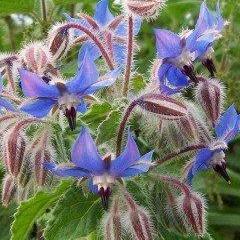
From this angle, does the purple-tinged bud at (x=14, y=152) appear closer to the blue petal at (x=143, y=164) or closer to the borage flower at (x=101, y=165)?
the borage flower at (x=101, y=165)

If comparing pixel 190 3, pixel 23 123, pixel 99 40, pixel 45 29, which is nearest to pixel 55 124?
pixel 23 123

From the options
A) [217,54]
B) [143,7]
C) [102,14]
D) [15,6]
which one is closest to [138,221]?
[143,7]

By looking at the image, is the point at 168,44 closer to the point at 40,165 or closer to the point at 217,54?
the point at 40,165

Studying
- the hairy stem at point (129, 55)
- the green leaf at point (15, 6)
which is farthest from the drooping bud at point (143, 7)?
the green leaf at point (15, 6)

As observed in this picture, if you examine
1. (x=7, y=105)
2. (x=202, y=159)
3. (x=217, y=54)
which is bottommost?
(x=217, y=54)

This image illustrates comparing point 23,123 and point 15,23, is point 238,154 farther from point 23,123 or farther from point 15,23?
point 23,123

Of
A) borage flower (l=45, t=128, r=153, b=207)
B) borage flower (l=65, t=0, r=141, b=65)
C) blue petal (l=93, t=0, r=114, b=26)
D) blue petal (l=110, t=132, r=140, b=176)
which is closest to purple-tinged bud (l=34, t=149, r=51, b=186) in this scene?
borage flower (l=45, t=128, r=153, b=207)

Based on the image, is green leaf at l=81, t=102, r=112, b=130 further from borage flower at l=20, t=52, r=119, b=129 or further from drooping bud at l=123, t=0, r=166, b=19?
drooping bud at l=123, t=0, r=166, b=19
